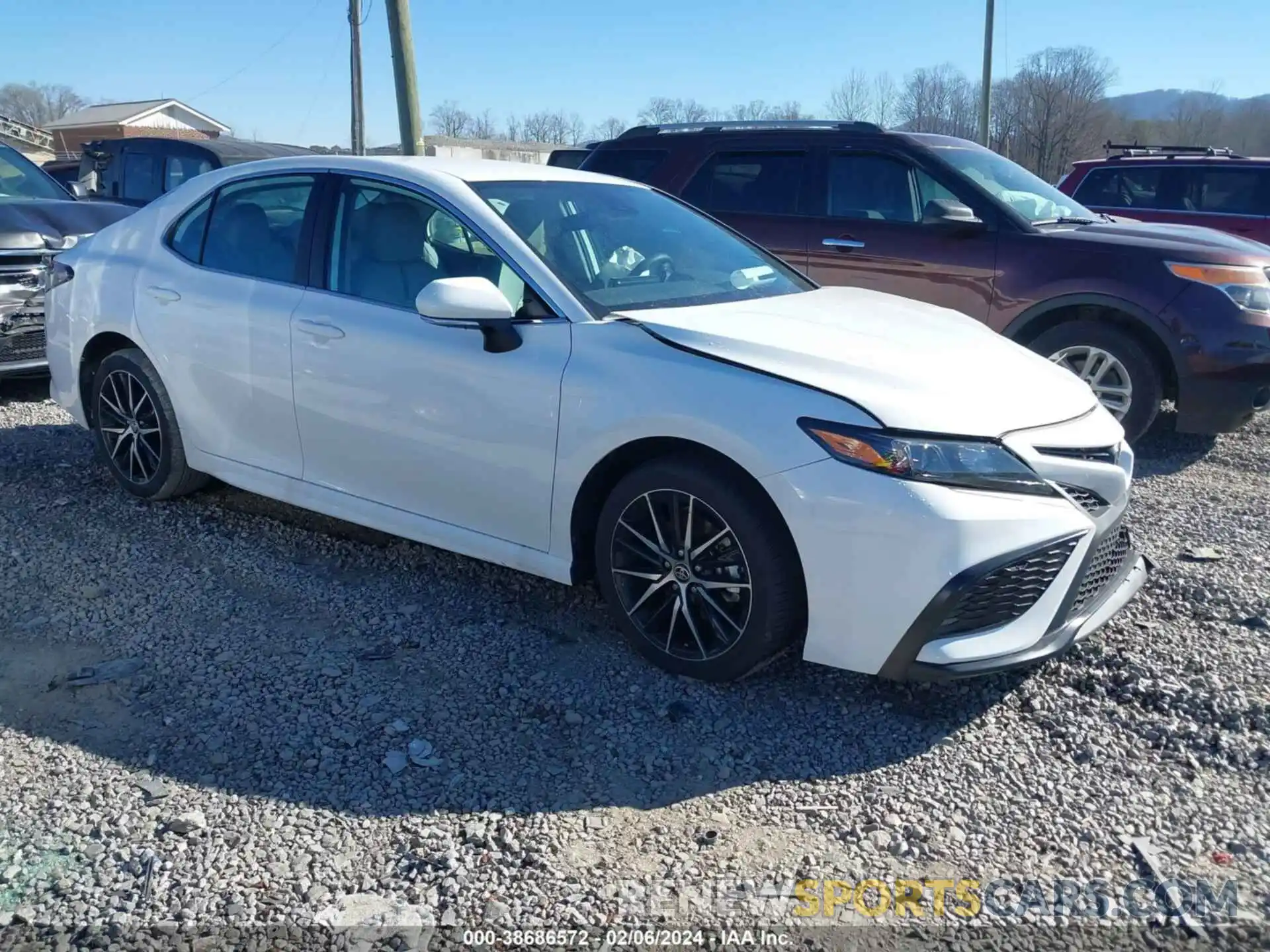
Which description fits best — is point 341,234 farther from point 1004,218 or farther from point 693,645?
point 1004,218

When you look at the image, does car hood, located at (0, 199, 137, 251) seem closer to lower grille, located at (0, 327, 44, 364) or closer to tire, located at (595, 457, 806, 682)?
lower grille, located at (0, 327, 44, 364)

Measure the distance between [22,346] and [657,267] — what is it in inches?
204

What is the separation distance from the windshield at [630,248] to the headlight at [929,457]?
3.39 feet

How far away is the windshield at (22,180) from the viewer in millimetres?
8266

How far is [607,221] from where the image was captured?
171 inches

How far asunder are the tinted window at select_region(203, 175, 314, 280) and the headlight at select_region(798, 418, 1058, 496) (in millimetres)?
2507

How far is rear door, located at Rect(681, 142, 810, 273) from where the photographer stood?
24.1 feet

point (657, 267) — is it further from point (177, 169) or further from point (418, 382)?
point (177, 169)

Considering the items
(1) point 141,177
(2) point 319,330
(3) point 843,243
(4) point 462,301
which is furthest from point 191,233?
(1) point 141,177

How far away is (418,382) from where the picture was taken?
3934 mm

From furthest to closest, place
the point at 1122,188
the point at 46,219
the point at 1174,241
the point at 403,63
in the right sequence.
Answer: the point at 1122,188, the point at 403,63, the point at 46,219, the point at 1174,241

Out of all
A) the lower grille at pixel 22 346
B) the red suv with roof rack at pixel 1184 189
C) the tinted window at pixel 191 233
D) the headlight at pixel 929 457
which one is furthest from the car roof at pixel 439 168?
the red suv with roof rack at pixel 1184 189

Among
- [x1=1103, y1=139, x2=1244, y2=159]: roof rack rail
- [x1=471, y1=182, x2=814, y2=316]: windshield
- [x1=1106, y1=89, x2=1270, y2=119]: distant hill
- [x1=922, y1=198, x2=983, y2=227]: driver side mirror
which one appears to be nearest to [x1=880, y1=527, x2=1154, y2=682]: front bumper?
[x1=471, y1=182, x2=814, y2=316]: windshield

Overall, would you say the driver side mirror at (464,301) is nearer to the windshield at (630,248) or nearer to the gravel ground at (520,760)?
the windshield at (630,248)
